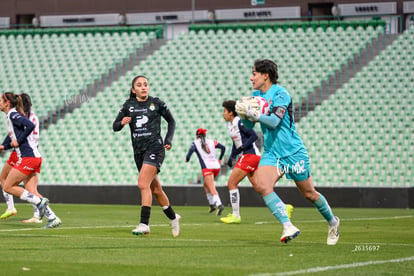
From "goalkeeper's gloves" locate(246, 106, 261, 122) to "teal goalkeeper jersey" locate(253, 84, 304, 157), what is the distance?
479 mm

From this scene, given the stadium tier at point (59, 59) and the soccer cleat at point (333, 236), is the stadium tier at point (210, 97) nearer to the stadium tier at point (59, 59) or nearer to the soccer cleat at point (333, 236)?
the stadium tier at point (59, 59)

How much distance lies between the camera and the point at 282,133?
34.2 ft

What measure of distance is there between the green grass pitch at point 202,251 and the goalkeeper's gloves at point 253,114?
151 centimetres

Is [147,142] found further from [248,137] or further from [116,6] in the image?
[116,6]

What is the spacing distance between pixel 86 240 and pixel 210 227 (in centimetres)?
400

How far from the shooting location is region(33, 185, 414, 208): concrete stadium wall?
79.8ft

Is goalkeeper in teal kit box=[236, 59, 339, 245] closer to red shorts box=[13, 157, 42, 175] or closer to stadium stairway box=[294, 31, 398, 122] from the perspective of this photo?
red shorts box=[13, 157, 42, 175]

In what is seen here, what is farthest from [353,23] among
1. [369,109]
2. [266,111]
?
[266,111]

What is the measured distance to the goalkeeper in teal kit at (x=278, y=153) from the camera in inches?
400

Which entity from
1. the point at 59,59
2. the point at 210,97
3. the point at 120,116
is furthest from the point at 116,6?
the point at 120,116

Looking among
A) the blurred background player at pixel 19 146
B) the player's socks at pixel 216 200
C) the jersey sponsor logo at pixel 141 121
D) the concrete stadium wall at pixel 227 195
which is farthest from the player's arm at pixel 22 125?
the concrete stadium wall at pixel 227 195

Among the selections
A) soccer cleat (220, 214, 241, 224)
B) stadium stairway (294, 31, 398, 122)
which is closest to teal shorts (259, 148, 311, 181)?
soccer cleat (220, 214, 241, 224)

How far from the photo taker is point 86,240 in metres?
11.3

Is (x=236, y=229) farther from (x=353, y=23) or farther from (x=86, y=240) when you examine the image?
(x=353, y=23)
